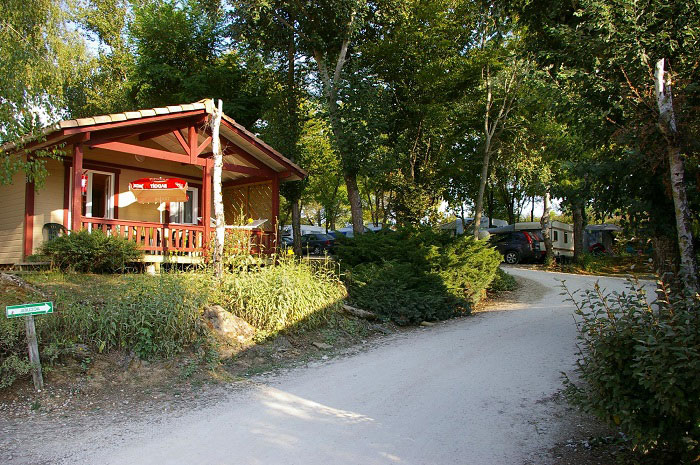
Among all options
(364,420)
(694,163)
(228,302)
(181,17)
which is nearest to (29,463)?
(364,420)

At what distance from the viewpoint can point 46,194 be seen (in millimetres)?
12430

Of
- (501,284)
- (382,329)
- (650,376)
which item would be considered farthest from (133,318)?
(501,284)

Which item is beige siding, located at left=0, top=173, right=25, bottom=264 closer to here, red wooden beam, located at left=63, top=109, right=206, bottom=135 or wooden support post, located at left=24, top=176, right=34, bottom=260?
wooden support post, located at left=24, top=176, right=34, bottom=260

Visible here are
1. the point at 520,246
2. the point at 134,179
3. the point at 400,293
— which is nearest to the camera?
the point at 400,293

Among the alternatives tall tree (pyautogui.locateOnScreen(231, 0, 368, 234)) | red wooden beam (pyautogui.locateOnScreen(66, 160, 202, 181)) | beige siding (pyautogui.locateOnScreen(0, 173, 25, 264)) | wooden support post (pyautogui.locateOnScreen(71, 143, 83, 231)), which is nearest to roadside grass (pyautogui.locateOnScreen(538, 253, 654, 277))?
tall tree (pyautogui.locateOnScreen(231, 0, 368, 234))

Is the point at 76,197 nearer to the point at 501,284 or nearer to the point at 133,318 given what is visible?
the point at 133,318

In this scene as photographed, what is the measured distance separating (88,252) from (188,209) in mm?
5821

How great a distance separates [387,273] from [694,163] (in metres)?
5.79

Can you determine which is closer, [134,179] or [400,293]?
[400,293]

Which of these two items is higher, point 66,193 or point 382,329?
point 66,193

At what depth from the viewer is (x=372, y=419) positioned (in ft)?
15.5

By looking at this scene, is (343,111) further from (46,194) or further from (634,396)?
(634,396)

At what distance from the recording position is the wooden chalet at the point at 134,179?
10.8 metres

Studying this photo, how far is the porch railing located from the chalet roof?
73.8 inches
